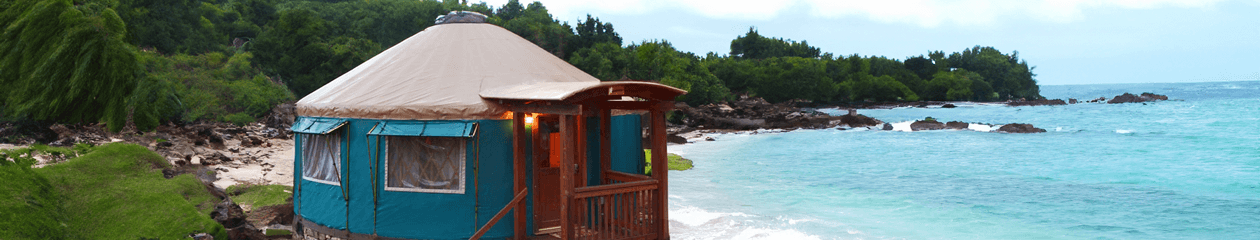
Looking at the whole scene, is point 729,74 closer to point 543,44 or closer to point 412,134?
point 543,44

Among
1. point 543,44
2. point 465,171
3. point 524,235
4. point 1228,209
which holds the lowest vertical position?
point 1228,209

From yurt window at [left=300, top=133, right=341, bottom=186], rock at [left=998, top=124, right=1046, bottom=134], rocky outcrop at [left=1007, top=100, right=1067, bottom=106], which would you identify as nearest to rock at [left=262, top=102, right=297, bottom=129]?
yurt window at [left=300, top=133, right=341, bottom=186]

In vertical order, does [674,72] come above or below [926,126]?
above

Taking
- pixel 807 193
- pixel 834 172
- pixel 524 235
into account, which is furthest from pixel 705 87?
pixel 524 235

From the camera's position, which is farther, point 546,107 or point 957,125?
point 957,125

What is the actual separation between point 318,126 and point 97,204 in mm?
1857

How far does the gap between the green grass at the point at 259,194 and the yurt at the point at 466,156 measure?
2826 millimetres

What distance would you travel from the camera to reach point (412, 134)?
684cm

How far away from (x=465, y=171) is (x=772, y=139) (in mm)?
27189

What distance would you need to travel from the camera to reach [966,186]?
68.7ft

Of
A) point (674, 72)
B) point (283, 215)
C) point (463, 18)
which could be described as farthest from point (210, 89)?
point (674, 72)

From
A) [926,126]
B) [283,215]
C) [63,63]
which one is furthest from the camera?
[926,126]

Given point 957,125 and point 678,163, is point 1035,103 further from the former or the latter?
point 678,163

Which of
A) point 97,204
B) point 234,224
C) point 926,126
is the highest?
point 97,204
